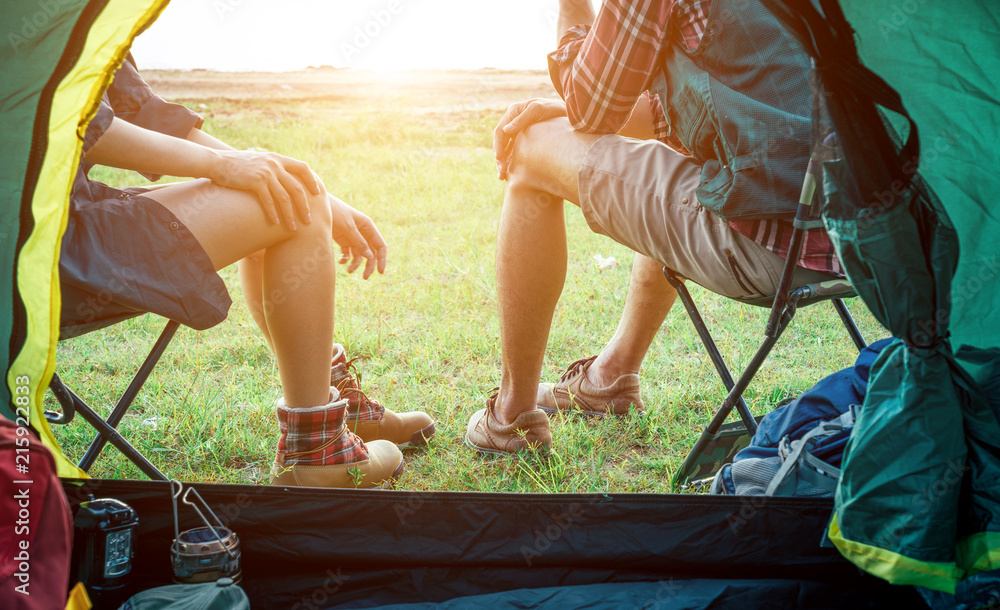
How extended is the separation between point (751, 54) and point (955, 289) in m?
0.54

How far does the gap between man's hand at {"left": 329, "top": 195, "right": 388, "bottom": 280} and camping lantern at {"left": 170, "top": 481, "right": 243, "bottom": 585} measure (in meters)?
0.68

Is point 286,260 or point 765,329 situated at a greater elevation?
point 286,260

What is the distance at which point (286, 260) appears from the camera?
1.57m

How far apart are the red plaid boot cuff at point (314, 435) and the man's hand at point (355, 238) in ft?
1.10

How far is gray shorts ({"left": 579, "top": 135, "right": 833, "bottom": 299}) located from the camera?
4.84ft

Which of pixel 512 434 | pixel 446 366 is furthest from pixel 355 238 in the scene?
pixel 446 366

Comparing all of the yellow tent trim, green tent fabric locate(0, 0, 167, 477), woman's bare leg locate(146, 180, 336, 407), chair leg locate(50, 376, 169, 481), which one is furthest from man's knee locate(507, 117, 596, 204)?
chair leg locate(50, 376, 169, 481)

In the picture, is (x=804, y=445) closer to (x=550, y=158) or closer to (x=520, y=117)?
(x=550, y=158)

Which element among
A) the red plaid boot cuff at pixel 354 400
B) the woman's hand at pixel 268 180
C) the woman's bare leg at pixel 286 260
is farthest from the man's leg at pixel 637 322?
the woman's hand at pixel 268 180

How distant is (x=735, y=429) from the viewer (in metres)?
1.86

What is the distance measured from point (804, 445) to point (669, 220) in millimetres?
518

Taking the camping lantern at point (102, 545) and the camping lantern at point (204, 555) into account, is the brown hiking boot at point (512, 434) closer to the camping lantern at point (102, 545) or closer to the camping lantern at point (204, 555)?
the camping lantern at point (204, 555)

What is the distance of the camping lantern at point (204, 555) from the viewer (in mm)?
1267

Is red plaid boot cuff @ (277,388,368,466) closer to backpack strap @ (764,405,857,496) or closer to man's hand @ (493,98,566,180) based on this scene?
man's hand @ (493,98,566,180)
